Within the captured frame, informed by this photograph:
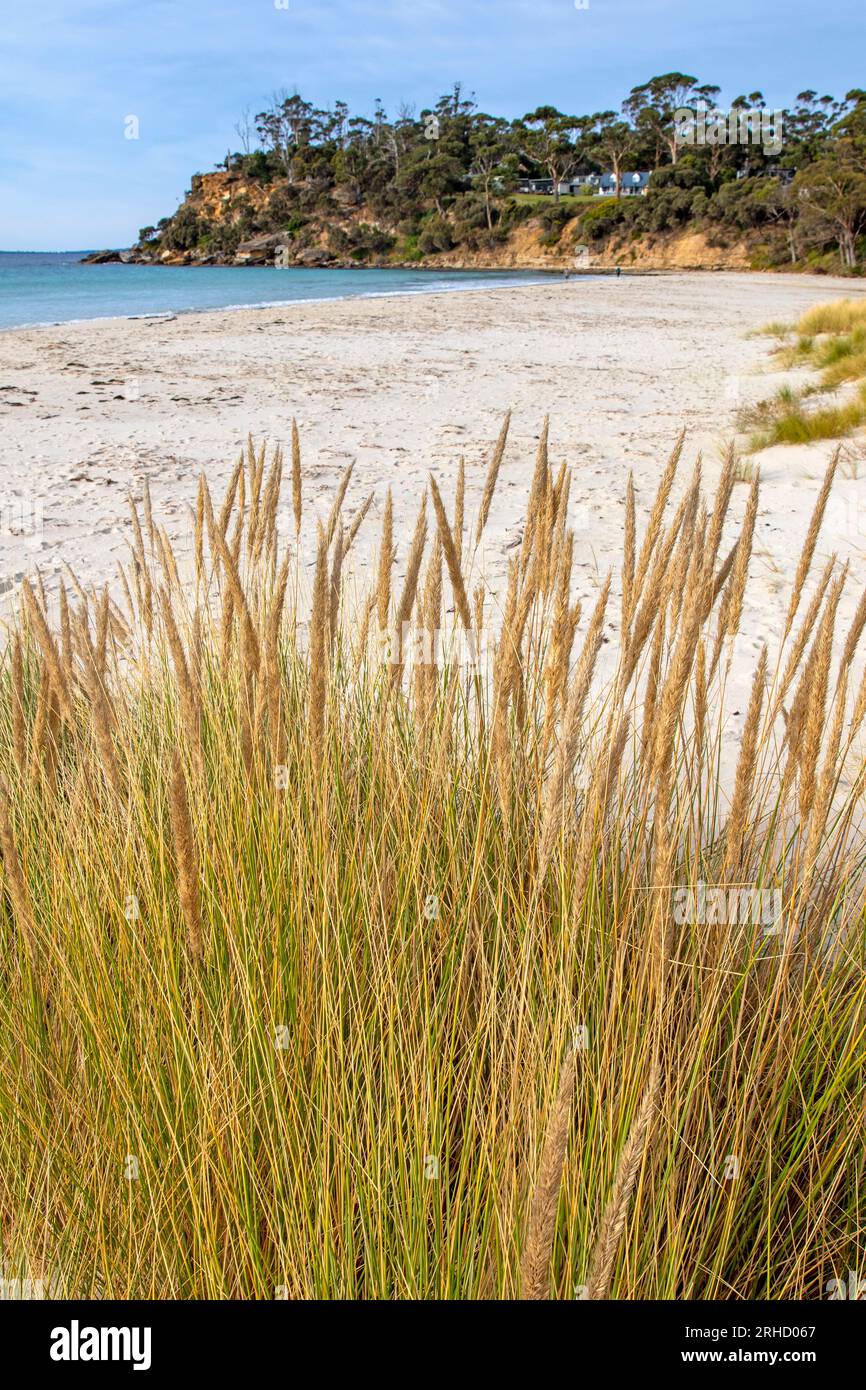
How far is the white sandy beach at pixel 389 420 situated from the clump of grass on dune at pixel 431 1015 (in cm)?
191

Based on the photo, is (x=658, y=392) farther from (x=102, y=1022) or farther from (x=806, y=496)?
(x=102, y=1022)

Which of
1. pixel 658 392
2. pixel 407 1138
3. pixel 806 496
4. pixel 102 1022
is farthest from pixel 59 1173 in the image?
pixel 658 392

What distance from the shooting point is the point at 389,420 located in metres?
6.91

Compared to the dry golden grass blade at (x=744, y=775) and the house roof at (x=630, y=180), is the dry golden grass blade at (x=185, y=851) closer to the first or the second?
the dry golden grass blade at (x=744, y=775)

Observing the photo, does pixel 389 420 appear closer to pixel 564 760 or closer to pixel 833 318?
pixel 564 760

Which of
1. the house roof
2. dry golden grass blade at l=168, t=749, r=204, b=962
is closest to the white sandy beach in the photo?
dry golden grass blade at l=168, t=749, r=204, b=962

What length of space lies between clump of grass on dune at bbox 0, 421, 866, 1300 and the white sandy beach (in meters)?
1.91

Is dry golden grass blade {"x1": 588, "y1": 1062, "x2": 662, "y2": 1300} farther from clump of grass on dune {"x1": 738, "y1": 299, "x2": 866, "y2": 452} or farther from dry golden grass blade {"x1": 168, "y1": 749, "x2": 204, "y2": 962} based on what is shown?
clump of grass on dune {"x1": 738, "y1": 299, "x2": 866, "y2": 452}

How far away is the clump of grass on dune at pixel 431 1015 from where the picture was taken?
0.97 meters

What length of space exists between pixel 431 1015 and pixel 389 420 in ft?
20.7
